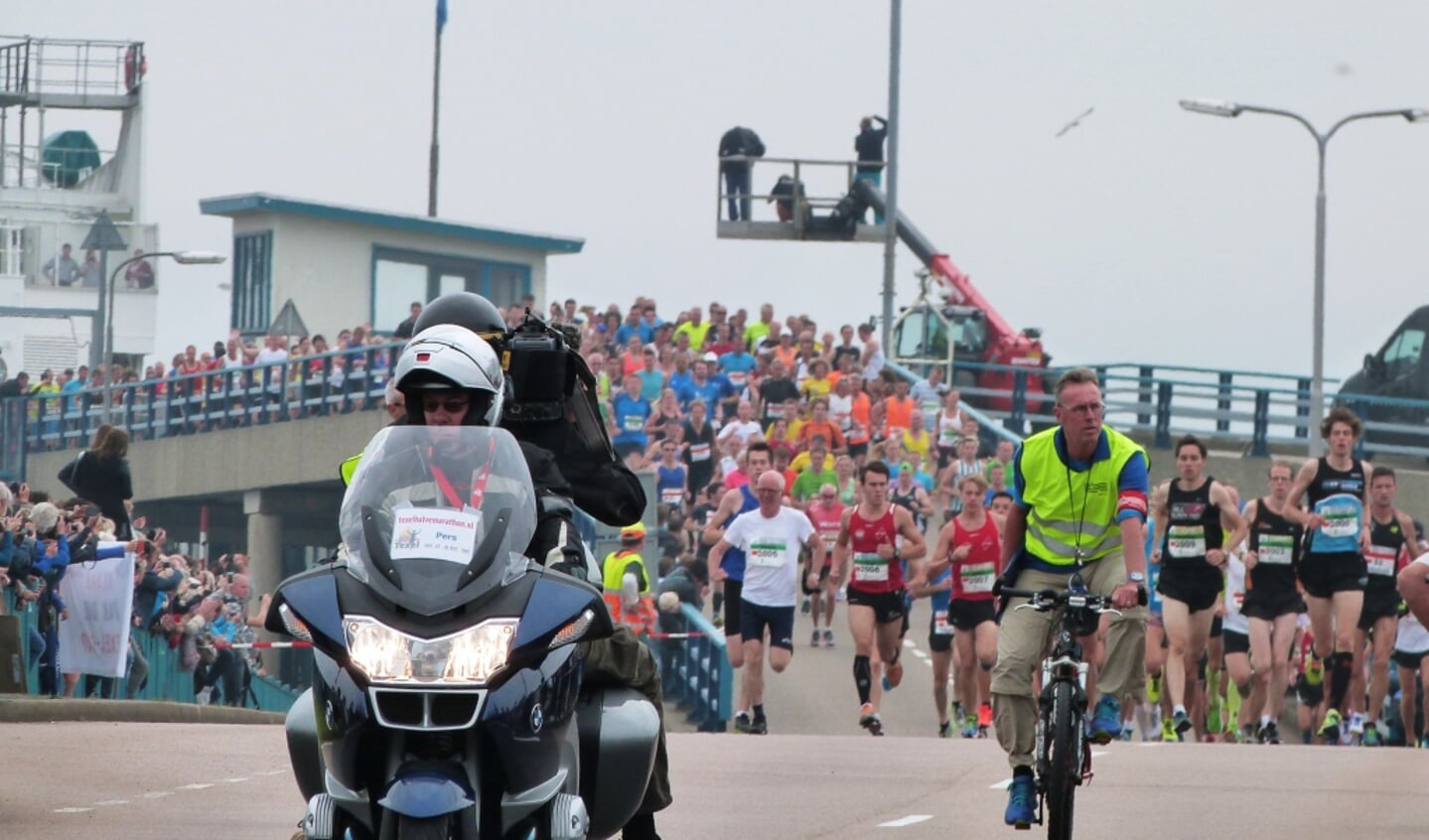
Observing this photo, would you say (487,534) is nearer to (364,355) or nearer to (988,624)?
(988,624)

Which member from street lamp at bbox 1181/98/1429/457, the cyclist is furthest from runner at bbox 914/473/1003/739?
street lamp at bbox 1181/98/1429/457

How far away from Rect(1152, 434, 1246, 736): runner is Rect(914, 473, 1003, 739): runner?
117cm

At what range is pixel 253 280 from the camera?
4928 cm

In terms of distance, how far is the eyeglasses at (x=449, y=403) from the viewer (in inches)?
287

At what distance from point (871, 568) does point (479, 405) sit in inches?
495

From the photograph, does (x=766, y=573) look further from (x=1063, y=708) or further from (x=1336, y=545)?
(x=1063, y=708)

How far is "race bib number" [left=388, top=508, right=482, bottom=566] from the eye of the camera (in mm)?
6750

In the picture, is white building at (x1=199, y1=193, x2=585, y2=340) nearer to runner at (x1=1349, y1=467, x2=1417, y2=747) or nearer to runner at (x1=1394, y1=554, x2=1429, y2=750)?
runner at (x1=1394, y1=554, x2=1429, y2=750)

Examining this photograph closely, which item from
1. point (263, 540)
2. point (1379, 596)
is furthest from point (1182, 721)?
point (263, 540)

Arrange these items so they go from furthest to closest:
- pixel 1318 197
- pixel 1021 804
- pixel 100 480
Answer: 1. pixel 1318 197
2. pixel 100 480
3. pixel 1021 804

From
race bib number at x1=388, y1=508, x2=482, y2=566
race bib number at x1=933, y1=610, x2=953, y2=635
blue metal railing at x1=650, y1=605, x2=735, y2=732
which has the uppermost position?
race bib number at x1=388, y1=508, x2=482, y2=566

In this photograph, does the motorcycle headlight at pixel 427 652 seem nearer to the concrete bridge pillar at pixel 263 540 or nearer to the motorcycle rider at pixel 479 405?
the motorcycle rider at pixel 479 405

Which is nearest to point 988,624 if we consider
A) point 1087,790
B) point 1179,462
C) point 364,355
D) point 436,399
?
point 1179,462

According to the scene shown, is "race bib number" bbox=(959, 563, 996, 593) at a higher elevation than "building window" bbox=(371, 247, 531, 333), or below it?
below
